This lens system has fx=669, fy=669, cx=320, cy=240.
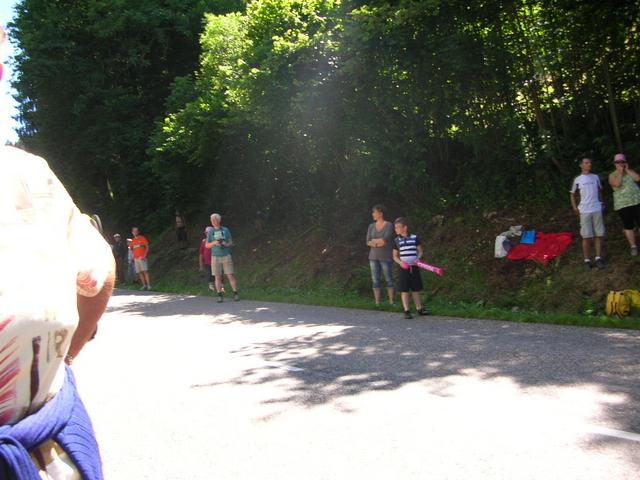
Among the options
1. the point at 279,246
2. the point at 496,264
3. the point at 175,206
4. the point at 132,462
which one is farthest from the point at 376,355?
the point at 175,206

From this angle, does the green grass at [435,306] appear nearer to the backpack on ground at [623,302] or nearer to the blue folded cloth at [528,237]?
the backpack on ground at [623,302]

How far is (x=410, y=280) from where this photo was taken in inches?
437

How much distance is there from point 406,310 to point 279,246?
10.7 metres

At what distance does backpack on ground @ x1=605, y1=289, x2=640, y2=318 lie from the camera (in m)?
9.42

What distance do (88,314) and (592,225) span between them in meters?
10.9

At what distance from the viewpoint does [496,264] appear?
13031 mm

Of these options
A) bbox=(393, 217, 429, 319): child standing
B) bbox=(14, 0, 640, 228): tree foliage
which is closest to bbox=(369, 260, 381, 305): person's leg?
bbox=(393, 217, 429, 319): child standing

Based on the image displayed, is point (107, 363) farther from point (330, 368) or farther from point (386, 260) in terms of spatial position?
point (386, 260)

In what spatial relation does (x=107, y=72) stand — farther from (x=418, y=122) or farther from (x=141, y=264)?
(x=418, y=122)

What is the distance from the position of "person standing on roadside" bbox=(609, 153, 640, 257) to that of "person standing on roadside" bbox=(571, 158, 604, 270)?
32 centimetres

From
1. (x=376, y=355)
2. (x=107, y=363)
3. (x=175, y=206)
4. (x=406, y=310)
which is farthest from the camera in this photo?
(x=175, y=206)

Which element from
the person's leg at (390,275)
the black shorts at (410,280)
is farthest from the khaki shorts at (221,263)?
the black shorts at (410,280)

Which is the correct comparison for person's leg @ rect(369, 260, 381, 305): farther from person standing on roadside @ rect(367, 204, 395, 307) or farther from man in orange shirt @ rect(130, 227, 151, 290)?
man in orange shirt @ rect(130, 227, 151, 290)

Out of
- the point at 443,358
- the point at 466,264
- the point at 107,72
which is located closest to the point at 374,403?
the point at 443,358
